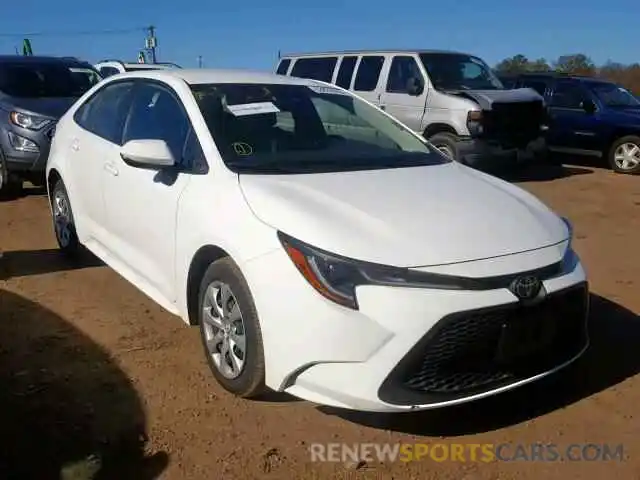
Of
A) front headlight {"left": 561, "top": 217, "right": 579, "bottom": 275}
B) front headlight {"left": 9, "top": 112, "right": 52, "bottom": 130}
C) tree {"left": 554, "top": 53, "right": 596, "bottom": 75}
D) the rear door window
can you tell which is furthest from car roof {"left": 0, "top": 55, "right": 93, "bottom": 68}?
tree {"left": 554, "top": 53, "right": 596, "bottom": 75}

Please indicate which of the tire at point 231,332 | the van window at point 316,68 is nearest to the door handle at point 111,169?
the tire at point 231,332

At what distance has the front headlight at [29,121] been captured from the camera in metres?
7.46

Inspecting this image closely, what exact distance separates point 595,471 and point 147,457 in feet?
6.37

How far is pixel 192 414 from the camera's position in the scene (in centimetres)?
314

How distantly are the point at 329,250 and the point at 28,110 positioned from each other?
20.0 ft

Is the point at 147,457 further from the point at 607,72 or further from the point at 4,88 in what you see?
the point at 607,72

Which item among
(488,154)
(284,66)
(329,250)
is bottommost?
(488,154)

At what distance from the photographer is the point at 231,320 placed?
3.16 m

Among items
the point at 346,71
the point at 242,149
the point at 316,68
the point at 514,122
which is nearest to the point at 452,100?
the point at 514,122

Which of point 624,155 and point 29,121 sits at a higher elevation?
Result: point 29,121

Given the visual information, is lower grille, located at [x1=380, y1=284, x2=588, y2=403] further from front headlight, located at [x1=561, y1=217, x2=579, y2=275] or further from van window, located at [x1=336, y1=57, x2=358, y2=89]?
van window, located at [x1=336, y1=57, x2=358, y2=89]

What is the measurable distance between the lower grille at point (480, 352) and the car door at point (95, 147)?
8.54 feet

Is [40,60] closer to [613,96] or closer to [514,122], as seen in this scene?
[514,122]

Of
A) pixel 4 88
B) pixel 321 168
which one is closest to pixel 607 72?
pixel 4 88
